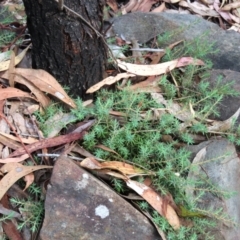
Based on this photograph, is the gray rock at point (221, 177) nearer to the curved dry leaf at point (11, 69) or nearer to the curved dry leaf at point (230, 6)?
the curved dry leaf at point (11, 69)

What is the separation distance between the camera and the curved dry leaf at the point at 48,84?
2.25m

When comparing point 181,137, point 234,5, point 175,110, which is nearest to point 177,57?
point 175,110

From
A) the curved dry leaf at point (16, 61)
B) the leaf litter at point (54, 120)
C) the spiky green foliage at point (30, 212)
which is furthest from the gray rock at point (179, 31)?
the spiky green foliage at point (30, 212)

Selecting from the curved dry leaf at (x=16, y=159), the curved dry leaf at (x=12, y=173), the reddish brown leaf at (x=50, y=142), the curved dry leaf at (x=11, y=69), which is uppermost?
the curved dry leaf at (x=11, y=69)

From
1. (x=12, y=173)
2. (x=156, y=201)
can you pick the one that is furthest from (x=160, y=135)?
(x=12, y=173)

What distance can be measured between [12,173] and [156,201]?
2.11ft

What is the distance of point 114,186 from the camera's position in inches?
81.2

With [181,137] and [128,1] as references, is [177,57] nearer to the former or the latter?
[181,137]

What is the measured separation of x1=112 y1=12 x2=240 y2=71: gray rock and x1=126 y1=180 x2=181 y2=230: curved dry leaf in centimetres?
101

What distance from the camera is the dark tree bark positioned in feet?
6.71

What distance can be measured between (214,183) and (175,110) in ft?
1.40

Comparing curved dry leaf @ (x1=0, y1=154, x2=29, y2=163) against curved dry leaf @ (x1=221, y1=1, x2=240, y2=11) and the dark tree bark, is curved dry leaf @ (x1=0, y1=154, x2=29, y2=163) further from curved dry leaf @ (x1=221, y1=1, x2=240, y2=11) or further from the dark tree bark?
curved dry leaf @ (x1=221, y1=1, x2=240, y2=11)

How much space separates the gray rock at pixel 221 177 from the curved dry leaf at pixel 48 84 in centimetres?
66

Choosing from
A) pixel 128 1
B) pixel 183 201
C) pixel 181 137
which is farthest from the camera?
pixel 128 1
